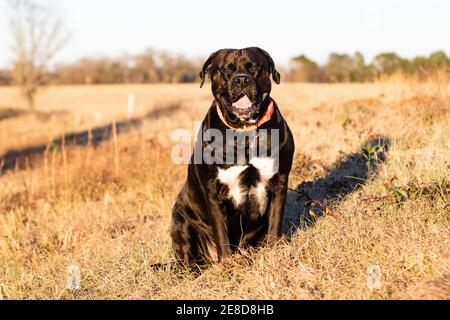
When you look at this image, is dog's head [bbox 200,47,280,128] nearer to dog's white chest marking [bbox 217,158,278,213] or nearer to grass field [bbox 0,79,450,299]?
dog's white chest marking [bbox 217,158,278,213]

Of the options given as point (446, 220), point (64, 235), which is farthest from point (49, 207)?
point (446, 220)

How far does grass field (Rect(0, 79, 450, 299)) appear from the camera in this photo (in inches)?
126

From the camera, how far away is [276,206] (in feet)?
12.8

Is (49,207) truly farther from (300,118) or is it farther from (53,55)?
(53,55)

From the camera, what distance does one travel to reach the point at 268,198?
3.94 meters

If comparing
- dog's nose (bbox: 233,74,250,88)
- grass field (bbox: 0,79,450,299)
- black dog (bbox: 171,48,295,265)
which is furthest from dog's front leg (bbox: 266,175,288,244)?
dog's nose (bbox: 233,74,250,88)

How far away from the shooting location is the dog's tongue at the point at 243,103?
149 inches

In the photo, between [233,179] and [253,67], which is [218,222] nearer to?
[233,179]

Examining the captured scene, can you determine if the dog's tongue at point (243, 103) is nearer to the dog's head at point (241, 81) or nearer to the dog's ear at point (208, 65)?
the dog's head at point (241, 81)

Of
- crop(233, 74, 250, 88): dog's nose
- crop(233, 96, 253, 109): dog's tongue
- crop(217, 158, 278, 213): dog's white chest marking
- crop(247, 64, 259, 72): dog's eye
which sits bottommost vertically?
crop(217, 158, 278, 213): dog's white chest marking

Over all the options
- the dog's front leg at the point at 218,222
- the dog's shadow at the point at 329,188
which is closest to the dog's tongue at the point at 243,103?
the dog's front leg at the point at 218,222

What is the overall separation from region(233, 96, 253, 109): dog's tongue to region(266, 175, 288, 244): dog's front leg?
52 cm

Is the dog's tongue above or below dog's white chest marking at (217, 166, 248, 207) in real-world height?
above

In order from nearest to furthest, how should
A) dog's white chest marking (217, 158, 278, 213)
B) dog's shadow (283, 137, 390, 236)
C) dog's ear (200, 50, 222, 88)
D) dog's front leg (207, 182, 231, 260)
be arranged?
dog's white chest marking (217, 158, 278, 213), dog's front leg (207, 182, 231, 260), dog's ear (200, 50, 222, 88), dog's shadow (283, 137, 390, 236)
